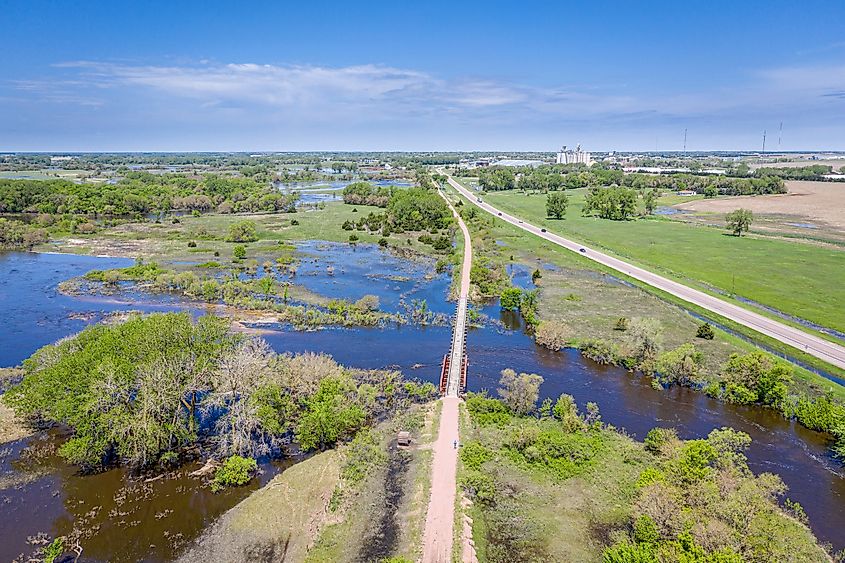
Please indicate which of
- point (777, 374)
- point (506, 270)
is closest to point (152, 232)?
point (506, 270)

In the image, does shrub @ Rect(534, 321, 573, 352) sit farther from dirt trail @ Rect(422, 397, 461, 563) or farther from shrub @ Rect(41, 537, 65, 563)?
shrub @ Rect(41, 537, 65, 563)

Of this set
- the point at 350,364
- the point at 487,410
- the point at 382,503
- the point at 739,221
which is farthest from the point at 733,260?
the point at 382,503

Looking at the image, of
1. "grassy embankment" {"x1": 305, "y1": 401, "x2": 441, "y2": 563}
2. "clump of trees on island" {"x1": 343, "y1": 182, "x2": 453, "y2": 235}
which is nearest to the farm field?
"clump of trees on island" {"x1": 343, "y1": 182, "x2": 453, "y2": 235}

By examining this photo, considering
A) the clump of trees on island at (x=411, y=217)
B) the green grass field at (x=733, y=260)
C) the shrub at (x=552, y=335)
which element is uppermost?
the clump of trees on island at (x=411, y=217)

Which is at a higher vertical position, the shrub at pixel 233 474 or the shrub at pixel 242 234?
the shrub at pixel 242 234

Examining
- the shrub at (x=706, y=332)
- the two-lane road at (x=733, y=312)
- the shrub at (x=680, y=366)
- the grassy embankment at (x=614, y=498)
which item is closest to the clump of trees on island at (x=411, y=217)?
the two-lane road at (x=733, y=312)

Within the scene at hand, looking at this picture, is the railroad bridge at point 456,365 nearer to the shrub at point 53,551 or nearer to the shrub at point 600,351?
the shrub at point 600,351
